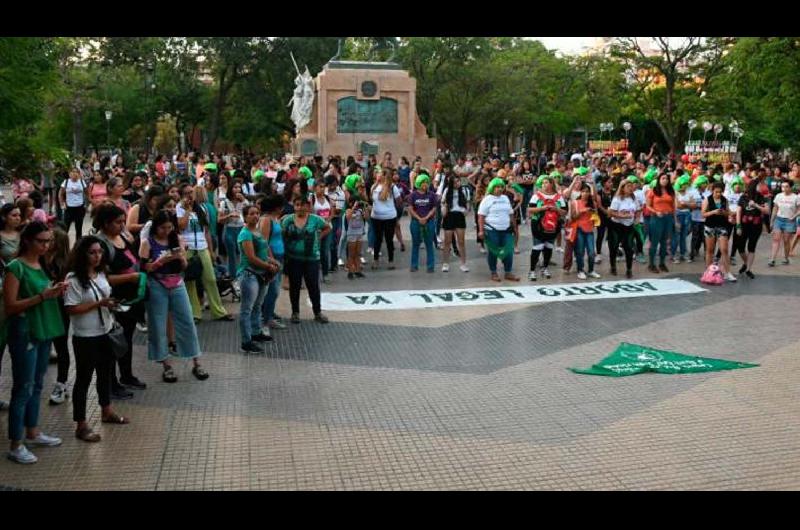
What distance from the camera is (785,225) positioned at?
14.6m

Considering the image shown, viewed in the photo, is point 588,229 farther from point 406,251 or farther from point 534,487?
point 534,487

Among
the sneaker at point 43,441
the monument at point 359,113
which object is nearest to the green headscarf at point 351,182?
the sneaker at point 43,441

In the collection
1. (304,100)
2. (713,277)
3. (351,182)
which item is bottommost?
(713,277)

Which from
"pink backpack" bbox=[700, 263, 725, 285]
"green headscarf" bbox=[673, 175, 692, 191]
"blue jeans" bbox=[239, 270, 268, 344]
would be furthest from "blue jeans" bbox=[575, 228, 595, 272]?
"blue jeans" bbox=[239, 270, 268, 344]

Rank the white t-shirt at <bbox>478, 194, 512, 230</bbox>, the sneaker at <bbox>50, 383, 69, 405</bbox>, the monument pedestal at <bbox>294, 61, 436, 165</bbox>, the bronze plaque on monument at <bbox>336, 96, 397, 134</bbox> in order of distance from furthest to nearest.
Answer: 1. the bronze plaque on monument at <bbox>336, 96, 397, 134</bbox>
2. the monument pedestal at <bbox>294, 61, 436, 165</bbox>
3. the white t-shirt at <bbox>478, 194, 512, 230</bbox>
4. the sneaker at <bbox>50, 383, 69, 405</bbox>

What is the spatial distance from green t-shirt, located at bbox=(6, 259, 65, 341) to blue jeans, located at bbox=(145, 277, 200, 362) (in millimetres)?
1498

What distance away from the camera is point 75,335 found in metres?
6.17

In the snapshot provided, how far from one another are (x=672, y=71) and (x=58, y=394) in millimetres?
42897

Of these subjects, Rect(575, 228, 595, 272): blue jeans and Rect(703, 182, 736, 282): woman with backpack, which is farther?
Rect(575, 228, 595, 272): blue jeans

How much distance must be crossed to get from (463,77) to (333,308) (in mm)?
37228

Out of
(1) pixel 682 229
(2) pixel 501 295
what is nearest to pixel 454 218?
(2) pixel 501 295

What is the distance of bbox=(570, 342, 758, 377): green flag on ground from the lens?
807 cm

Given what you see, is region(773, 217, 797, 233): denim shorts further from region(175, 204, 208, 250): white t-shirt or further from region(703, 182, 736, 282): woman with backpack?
region(175, 204, 208, 250): white t-shirt

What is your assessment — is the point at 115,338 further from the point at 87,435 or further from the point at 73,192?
the point at 73,192
